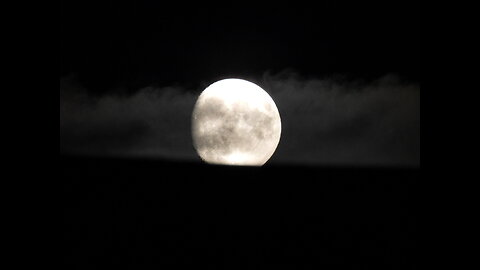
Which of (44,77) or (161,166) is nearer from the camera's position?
(44,77)

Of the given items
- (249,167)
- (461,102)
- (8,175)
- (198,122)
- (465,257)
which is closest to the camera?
(8,175)

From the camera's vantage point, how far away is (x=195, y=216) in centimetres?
253

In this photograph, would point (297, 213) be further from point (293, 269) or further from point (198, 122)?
point (198, 122)

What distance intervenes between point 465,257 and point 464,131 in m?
0.71

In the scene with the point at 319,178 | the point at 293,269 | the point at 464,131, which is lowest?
the point at 293,269

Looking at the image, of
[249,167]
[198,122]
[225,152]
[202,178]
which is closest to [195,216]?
[202,178]

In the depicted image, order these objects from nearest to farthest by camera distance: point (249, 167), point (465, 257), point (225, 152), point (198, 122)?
point (249, 167)
point (465, 257)
point (225, 152)
point (198, 122)

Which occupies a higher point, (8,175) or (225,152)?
(225,152)

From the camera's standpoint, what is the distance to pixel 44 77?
2213 mm

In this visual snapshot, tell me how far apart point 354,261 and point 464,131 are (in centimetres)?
99

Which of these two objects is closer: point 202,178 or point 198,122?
point 202,178

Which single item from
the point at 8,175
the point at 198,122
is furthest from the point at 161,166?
the point at 198,122

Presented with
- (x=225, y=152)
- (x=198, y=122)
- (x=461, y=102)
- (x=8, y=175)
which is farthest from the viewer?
(x=198, y=122)

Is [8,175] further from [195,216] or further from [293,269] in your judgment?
[293,269]
